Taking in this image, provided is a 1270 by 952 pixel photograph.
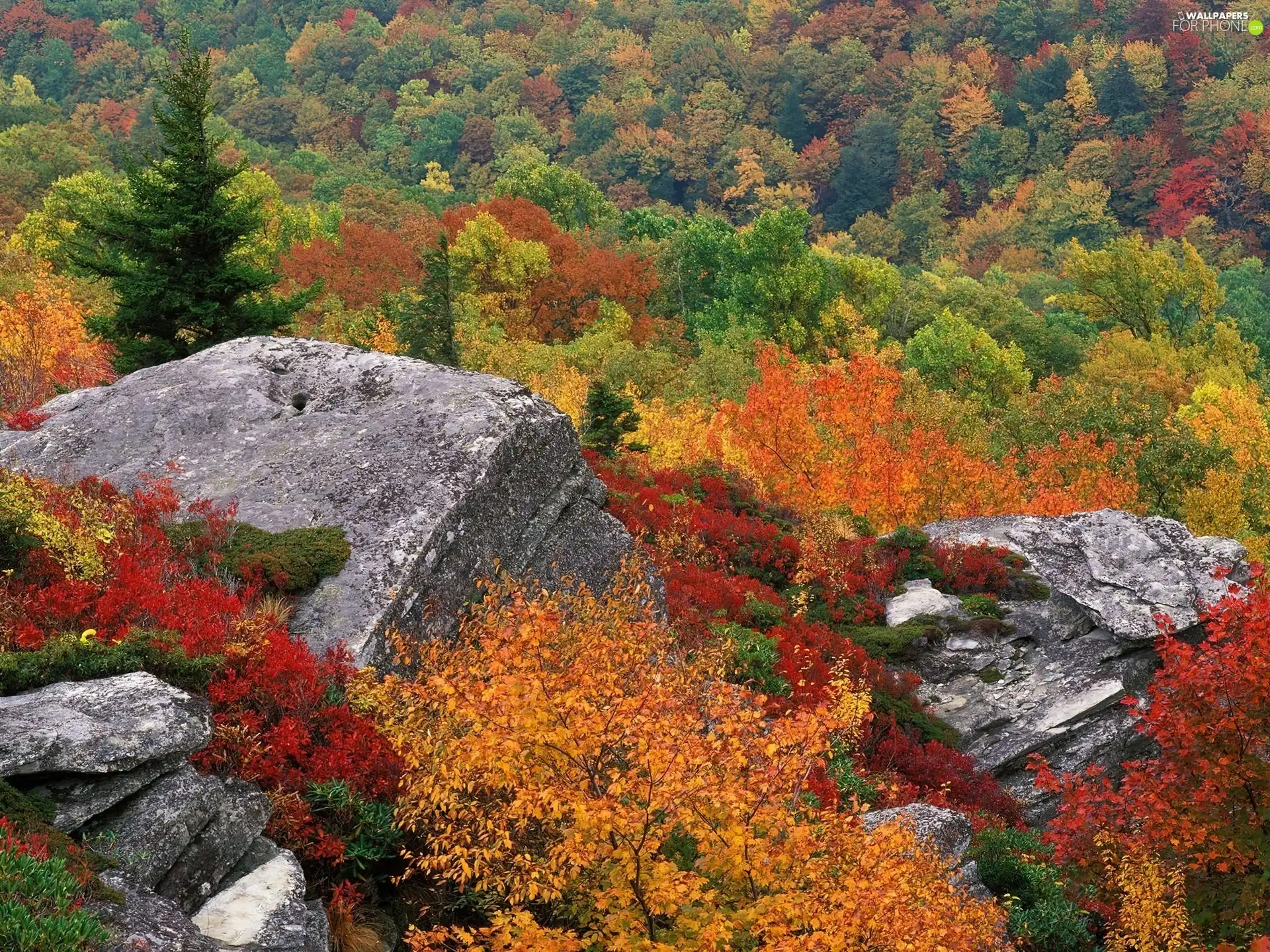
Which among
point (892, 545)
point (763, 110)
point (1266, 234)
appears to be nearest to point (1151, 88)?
point (1266, 234)

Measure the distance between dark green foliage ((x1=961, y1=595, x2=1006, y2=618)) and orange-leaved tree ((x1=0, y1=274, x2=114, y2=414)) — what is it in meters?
17.2

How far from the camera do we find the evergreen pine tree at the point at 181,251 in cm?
2178

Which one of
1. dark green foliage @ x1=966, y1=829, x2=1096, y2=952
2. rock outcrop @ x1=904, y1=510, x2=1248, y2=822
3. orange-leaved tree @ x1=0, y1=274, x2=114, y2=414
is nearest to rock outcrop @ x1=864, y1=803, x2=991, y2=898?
dark green foliage @ x1=966, y1=829, x2=1096, y2=952

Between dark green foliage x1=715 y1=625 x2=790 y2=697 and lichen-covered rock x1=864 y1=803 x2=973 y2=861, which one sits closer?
lichen-covered rock x1=864 y1=803 x2=973 y2=861

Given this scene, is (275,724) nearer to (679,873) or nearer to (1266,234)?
(679,873)

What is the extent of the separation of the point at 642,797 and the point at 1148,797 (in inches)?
290

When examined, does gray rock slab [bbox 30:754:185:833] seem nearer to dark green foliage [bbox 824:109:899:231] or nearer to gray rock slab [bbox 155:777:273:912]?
gray rock slab [bbox 155:777:273:912]

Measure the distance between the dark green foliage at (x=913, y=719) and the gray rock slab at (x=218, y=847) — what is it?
39.9 feet

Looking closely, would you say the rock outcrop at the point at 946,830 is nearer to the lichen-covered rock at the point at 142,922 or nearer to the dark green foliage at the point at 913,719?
the dark green foliage at the point at 913,719

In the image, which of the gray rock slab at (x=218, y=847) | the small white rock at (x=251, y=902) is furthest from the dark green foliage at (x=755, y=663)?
the small white rock at (x=251, y=902)

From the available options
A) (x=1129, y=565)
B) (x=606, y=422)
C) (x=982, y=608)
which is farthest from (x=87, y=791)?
(x=1129, y=565)

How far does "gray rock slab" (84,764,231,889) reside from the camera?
883 centimetres

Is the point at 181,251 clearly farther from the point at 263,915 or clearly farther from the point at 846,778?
the point at 263,915

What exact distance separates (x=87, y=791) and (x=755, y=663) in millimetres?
11083
